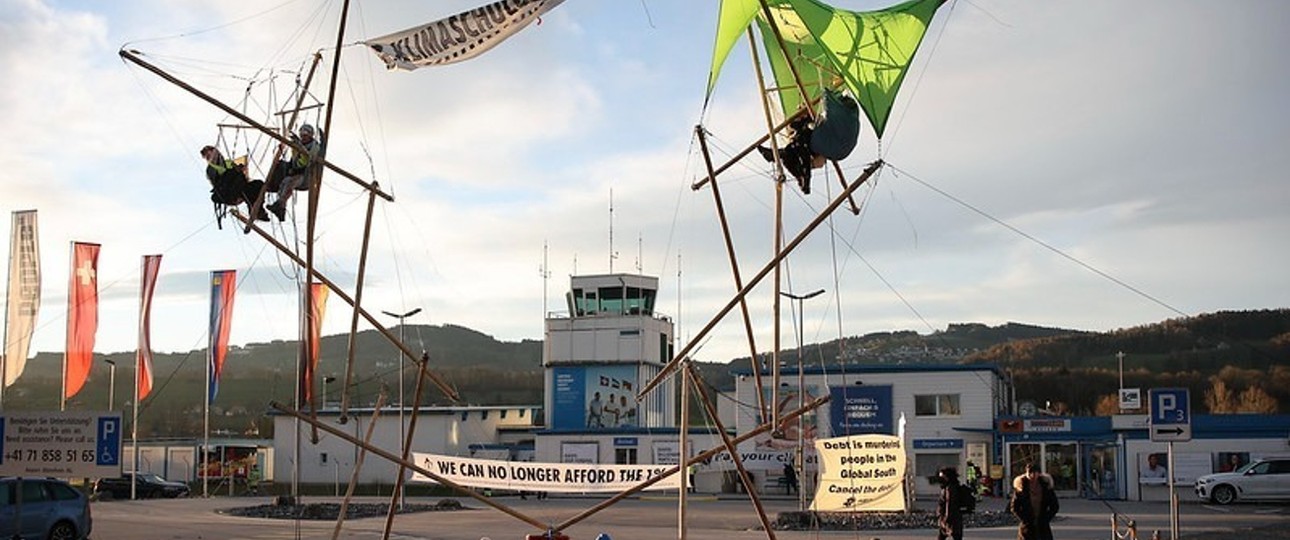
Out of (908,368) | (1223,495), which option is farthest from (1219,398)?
(1223,495)

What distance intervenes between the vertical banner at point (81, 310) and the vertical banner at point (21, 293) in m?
3.82

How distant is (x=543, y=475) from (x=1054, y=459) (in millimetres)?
33947

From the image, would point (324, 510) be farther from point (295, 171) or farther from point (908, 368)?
point (908, 368)

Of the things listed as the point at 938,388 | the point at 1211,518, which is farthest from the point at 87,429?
the point at 938,388

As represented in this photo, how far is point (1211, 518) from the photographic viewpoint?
32.3 m

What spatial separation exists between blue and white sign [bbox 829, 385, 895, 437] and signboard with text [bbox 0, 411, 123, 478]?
32.4 metres

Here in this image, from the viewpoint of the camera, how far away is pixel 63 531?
24016mm

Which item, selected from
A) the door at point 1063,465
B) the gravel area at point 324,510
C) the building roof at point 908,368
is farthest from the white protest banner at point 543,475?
the door at point 1063,465

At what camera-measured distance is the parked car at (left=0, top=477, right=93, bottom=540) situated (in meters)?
22.9

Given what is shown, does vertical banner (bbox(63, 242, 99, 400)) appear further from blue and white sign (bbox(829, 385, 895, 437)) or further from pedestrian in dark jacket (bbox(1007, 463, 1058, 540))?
pedestrian in dark jacket (bbox(1007, 463, 1058, 540))

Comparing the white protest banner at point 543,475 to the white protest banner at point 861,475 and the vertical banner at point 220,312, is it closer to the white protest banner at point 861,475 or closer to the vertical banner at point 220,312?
the white protest banner at point 861,475

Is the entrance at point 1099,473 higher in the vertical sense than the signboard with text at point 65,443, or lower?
lower

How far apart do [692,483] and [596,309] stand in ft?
46.8

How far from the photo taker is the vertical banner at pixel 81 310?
3666 centimetres
